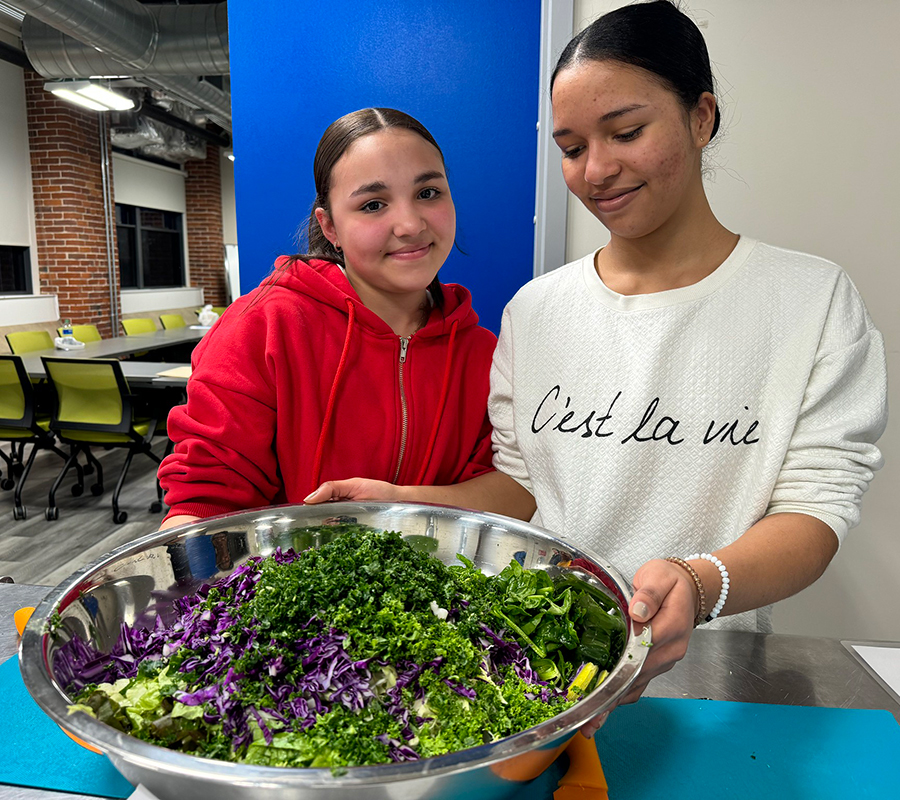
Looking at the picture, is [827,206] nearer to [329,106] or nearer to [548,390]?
[548,390]

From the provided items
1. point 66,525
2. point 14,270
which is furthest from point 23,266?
point 66,525

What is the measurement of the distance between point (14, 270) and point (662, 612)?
31.0 feet

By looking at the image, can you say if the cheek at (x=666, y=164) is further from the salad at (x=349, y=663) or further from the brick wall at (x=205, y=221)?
the brick wall at (x=205, y=221)

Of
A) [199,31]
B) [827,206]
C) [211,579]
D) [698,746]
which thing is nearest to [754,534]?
[698,746]

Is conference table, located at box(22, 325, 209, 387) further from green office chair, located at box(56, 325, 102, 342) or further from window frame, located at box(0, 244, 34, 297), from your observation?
window frame, located at box(0, 244, 34, 297)

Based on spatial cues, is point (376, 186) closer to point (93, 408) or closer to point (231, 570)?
point (231, 570)

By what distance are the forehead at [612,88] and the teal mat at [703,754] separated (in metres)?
0.95

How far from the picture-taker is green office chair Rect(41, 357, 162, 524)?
460 cm

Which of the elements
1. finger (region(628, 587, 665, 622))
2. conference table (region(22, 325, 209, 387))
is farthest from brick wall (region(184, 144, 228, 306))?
finger (region(628, 587, 665, 622))

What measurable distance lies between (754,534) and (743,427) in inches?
9.1

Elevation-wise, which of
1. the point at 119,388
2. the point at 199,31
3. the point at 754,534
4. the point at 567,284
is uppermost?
the point at 199,31

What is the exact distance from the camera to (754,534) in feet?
3.52

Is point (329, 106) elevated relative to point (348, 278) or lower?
elevated

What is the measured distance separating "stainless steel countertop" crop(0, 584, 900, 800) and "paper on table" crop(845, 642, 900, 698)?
19 millimetres
